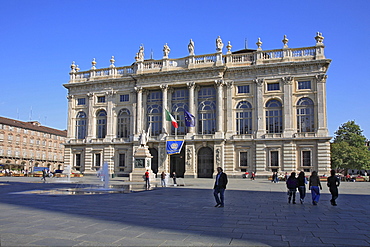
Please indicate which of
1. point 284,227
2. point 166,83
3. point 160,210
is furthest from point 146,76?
point 284,227

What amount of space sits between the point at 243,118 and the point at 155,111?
44.9 feet

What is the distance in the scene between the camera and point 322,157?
4381cm

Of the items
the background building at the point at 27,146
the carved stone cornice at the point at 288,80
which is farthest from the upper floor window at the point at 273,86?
the background building at the point at 27,146

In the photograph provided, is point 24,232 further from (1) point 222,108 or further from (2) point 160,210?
(1) point 222,108

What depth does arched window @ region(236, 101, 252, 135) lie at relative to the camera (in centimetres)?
4822

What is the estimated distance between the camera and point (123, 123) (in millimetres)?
54656

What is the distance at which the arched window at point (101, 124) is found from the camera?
184 feet

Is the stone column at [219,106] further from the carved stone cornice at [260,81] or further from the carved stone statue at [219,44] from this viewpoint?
the carved stone statue at [219,44]

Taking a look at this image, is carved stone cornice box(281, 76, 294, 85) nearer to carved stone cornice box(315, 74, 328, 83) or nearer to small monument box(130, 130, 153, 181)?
carved stone cornice box(315, 74, 328, 83)

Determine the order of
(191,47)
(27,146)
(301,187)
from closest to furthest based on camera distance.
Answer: (301,187) → (191,47) → (27,146)

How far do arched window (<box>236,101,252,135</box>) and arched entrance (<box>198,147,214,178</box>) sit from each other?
17.2 feet

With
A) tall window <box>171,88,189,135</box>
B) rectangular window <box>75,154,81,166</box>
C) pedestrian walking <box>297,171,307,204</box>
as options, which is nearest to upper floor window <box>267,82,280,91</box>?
tall window <box>171,88,189,135</box>

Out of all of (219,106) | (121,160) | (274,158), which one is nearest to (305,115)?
(274,158)

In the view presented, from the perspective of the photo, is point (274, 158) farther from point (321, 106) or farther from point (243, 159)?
point (321, 106)
